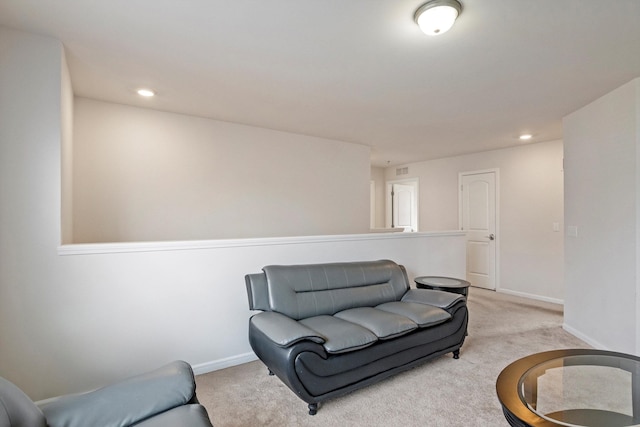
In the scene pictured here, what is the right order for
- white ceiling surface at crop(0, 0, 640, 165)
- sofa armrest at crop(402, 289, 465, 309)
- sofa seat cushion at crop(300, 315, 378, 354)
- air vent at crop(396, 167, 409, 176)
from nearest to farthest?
white ceiling surface at crop(0, 0, 640, 165), sofa seat cushion at crop(300, 315, 378, 354), sofa armrest at crop(402, 289, 465, 309), air vent at crop(396, 167, 409, 176)

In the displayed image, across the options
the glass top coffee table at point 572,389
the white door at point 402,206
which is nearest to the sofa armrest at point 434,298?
the glass top coffee table at point 572,389

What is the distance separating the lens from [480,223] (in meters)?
5.96

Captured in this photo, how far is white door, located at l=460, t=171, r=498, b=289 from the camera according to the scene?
579 cm

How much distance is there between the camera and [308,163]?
4.85 meters

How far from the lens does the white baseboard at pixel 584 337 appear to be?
3.23 meters

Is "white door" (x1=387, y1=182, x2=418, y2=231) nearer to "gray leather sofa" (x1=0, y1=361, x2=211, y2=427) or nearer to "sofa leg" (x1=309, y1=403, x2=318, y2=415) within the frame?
"sofa leg" (x1=309, y1=403, x2=318, y2=415)

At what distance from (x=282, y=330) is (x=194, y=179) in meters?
2.42

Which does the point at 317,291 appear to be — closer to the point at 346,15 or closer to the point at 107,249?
the point at 107,249

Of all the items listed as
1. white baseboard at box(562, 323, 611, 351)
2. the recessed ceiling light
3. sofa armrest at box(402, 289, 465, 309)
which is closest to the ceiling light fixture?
sofa armrest at box(402, 289, 465, 309)

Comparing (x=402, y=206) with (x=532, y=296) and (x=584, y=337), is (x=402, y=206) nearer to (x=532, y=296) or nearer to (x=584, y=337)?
(x=532, y=296)

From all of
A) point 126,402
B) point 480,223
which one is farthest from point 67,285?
point 480,223

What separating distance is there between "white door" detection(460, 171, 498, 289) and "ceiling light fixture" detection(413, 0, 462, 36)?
4564 mm

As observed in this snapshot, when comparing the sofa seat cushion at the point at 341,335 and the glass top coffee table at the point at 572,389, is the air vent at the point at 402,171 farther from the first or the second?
the glass top coffee table at the point at 572,389

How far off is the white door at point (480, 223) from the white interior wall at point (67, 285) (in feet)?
15.3
